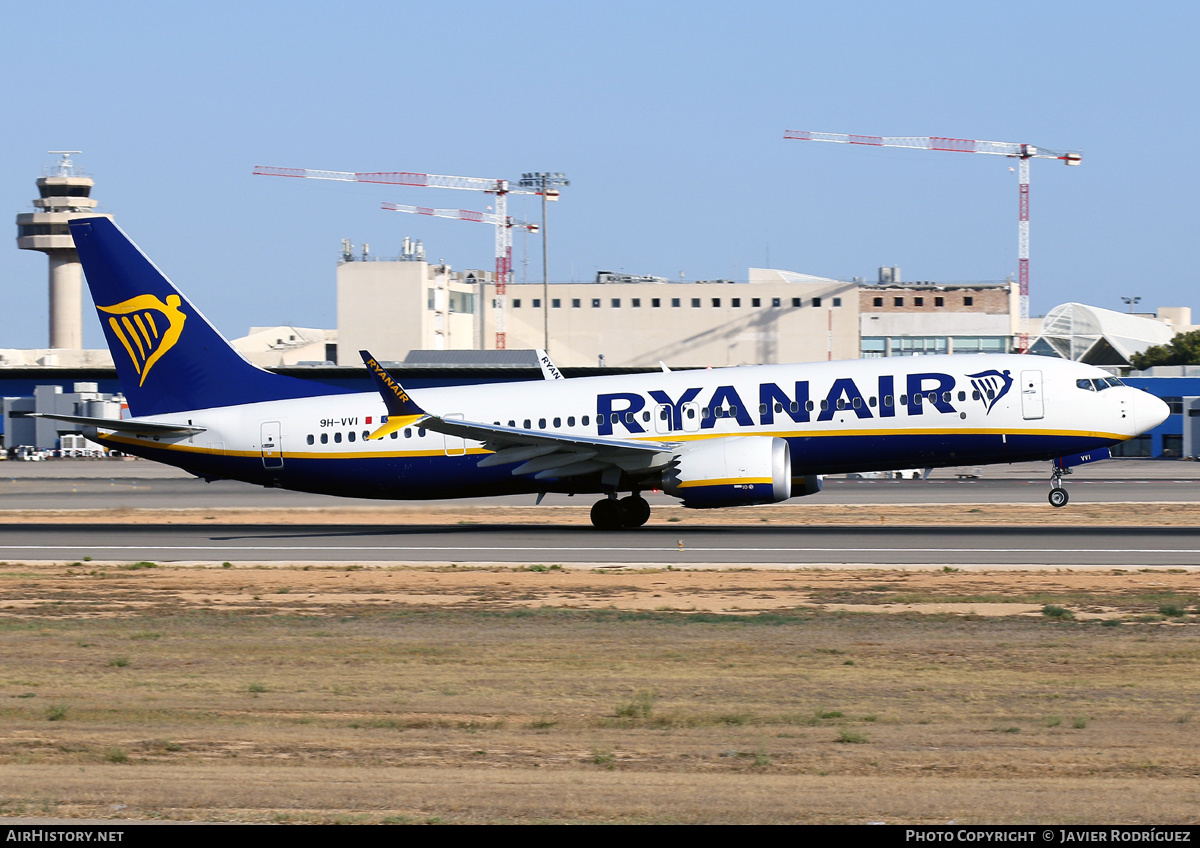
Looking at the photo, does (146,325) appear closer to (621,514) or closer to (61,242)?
(621,514)

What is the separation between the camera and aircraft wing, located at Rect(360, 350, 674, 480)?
31312 millimetres

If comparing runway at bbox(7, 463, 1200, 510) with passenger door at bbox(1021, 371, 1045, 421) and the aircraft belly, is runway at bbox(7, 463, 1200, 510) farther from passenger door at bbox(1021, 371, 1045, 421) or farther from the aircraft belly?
passenger door at bbox(1021, 371, 1045, 421)

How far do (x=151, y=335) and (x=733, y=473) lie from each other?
650 inches

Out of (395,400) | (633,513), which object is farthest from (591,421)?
(395,400)

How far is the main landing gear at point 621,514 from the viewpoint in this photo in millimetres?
34031

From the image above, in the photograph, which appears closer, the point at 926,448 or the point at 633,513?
the point at 926,448

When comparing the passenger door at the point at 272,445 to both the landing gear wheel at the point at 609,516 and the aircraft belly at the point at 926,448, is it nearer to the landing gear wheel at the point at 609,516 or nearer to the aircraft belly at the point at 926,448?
the landing gear wheel at the point at 609,516

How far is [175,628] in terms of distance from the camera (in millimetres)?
19125

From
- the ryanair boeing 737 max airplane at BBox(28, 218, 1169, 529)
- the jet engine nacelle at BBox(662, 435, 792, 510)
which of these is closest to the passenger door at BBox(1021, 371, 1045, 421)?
the ryanair boeing 737 max airplane at BBox(28, 218, 1169, 529)

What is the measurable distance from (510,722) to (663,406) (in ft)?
68.1

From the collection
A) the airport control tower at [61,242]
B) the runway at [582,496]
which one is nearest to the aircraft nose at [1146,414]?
the runway at [582,496]

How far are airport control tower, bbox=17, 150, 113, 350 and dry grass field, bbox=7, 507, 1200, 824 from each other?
140449 mm

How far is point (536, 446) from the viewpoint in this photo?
32.3m

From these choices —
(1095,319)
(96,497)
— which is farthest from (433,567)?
(1095,319)
